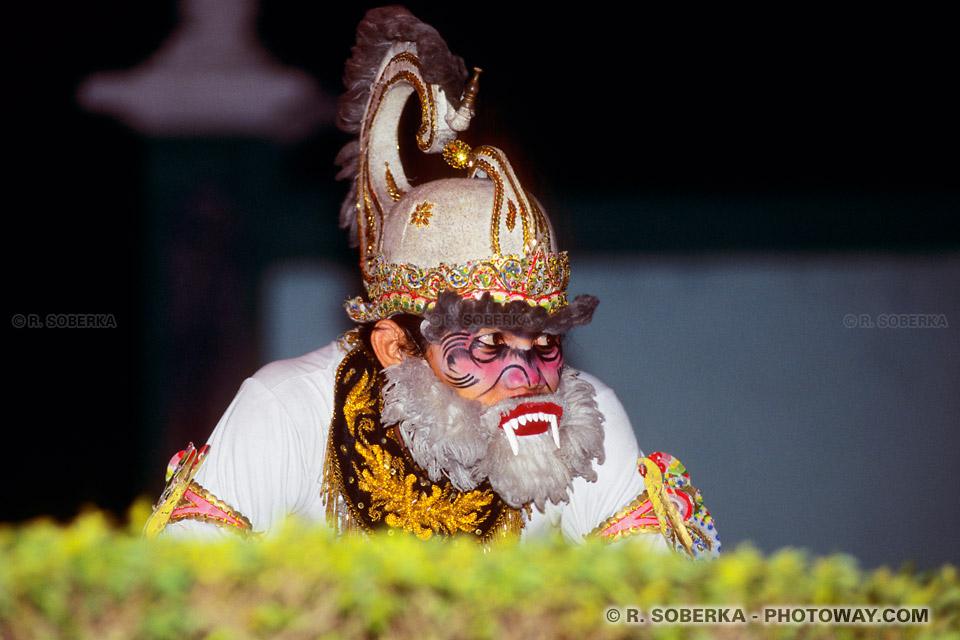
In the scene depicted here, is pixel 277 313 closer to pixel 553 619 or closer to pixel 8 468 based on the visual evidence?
pixel 8 468

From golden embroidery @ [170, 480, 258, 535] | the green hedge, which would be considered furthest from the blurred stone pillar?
the green hedge

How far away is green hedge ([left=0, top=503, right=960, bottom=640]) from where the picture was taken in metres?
1.37

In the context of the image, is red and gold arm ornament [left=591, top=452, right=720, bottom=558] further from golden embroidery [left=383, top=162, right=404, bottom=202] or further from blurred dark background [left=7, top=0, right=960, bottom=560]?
blurred dark background [left=7, top=0, right=960, bottom=560]

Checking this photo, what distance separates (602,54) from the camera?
4.00 metres

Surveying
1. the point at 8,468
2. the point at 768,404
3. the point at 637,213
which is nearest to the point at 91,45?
the point at 8,468

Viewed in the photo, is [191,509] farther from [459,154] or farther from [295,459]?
A: [459,154]

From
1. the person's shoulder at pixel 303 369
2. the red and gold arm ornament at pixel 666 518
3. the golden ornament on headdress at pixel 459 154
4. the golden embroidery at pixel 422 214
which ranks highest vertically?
the golden ornament on headdress at pixel 459 154

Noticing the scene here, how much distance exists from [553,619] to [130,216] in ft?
10.9

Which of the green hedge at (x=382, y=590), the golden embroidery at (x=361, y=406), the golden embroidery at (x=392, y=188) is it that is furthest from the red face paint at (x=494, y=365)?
the green hedge at (x=382, y=590)

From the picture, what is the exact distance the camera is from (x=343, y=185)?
4.43 m

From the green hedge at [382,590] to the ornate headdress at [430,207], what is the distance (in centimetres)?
115

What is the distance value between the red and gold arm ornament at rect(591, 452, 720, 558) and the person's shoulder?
0.85 meters

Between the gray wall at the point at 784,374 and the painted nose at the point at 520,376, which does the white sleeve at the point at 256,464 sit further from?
the gray wall at the point at 784,374

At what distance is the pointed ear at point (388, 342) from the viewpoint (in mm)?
2742
